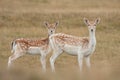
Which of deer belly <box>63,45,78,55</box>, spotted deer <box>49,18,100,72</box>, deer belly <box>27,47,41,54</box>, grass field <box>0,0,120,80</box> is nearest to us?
spotted deer <box>49,18,100,72</box>

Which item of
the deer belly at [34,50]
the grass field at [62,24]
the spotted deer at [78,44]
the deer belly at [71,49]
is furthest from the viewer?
the grass field at [62,24]

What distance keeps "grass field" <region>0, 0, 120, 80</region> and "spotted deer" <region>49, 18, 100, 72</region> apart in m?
2.01

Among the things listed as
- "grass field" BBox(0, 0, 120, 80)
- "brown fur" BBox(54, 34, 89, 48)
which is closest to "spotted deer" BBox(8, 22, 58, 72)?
"brown fur" BBox(54, 34, 89, 48)

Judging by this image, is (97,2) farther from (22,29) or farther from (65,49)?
(65,49)

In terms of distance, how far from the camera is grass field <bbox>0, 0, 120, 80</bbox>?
16.7 metres

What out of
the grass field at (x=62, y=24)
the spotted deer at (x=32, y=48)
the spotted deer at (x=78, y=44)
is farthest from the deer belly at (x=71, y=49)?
the grass field at (x=62, y=24)

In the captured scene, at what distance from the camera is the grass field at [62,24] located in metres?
16.7

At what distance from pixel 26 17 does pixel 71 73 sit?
19124 mm

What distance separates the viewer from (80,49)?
13055mm

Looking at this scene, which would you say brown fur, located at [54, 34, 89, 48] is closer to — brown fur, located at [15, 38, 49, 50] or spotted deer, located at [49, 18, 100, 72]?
spotted deer, located at [49, 18, 100, 72]

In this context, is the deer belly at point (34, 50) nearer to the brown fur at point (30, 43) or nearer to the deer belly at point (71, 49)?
the brown fur at point (30, 43)

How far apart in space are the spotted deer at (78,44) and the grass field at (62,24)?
6.59 ft

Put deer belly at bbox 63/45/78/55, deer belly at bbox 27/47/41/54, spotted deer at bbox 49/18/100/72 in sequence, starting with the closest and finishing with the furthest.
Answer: spotted deer at bbox 49/18/100/72
deer belly at bbox 63/45/78/55
deer belly at bbox 27/47/41/54

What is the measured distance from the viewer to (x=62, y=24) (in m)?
24.9
